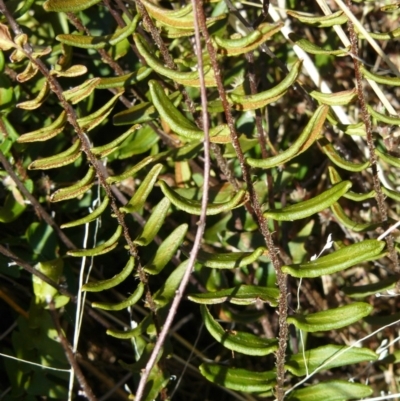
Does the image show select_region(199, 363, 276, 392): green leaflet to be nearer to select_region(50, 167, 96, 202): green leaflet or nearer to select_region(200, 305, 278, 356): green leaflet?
select_region(200, 305, 278, 356): green leaflet

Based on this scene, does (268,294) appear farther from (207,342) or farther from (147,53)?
(207,342)

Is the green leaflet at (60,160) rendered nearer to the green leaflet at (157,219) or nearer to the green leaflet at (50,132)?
the green leaflet at (50,132)

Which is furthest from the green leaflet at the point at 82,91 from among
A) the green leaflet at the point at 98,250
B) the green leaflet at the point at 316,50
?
the green leaflet at the point at 316,50

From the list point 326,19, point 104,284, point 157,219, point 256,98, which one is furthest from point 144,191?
point 326,19

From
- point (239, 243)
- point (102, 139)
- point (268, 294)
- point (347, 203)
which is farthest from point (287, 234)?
point (102, 139)

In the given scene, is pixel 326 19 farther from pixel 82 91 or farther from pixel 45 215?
pixel 45 215

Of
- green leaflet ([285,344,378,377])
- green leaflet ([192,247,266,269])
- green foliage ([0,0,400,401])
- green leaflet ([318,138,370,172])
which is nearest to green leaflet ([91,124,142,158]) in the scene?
green foliage ([0,0,400,401])
